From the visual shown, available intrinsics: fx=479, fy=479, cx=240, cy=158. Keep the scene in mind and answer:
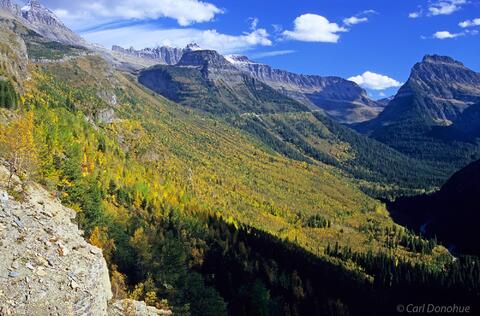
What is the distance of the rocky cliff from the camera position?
54594 mm

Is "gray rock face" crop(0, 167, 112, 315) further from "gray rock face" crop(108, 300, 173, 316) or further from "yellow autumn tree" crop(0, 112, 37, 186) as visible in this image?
"yellow autumn tree" crop(0, 112, 37, 186)

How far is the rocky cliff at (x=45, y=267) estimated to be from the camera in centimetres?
5459

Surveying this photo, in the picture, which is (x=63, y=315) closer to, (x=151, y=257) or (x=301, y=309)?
(x=151, y=257)

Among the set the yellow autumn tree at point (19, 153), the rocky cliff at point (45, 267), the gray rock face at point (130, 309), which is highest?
the yellow autumn tree at point (19, 153)

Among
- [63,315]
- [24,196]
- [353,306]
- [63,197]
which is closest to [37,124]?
[63,197]

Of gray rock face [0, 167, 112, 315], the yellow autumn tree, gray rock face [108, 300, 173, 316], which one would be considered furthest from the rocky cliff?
the yellow autumn tree

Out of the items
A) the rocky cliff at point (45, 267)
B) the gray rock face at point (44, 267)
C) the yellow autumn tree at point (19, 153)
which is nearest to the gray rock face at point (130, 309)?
the rocky cliff at point (45, 267)

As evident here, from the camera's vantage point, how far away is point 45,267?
58.4 meters

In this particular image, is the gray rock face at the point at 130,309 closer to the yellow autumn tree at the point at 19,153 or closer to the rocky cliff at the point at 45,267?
the rocky cliff at the point at 45,267

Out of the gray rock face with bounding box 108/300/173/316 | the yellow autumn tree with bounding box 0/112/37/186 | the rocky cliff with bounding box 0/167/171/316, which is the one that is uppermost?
the yellow autumn tree with bounding box 0/112/37/186

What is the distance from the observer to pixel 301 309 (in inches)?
6531

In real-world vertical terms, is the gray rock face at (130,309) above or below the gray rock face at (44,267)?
below

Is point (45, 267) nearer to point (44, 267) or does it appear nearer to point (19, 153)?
point (44, 267)

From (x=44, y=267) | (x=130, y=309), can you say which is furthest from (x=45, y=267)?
(x=130, y=309)
